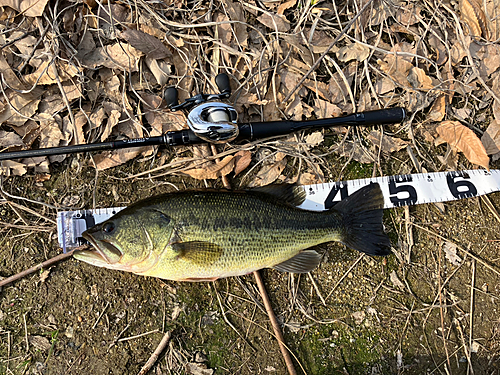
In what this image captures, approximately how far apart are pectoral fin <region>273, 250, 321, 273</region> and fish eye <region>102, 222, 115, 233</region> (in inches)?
59.1

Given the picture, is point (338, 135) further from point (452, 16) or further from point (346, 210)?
point (452, 16)

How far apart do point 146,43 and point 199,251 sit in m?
2.13

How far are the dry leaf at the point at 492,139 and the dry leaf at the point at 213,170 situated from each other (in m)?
2.76

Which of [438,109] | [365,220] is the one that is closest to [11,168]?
[365,220]

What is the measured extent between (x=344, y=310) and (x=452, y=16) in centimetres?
340

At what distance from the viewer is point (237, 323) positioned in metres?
3.32

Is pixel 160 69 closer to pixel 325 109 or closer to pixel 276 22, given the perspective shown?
pixel 276 22

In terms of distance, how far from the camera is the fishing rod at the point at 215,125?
2.98 meters

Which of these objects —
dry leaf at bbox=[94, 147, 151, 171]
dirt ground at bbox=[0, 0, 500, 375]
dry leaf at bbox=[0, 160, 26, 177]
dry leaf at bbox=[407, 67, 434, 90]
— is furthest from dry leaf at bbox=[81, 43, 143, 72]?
dry leaf at bbox=[407, 67, 434, 90]

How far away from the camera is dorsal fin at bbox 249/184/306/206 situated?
3.18m

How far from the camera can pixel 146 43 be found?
10.8 ft

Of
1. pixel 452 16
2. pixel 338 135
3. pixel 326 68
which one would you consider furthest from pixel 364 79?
pixel 452 16

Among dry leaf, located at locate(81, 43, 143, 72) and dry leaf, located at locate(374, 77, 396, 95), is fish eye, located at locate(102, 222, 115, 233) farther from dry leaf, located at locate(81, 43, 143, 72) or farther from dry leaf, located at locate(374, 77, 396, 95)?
dry leaf, located at locate(374, 77, 396, 95)

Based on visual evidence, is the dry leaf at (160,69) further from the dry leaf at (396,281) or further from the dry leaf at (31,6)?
the dry leaf at (396,281)
